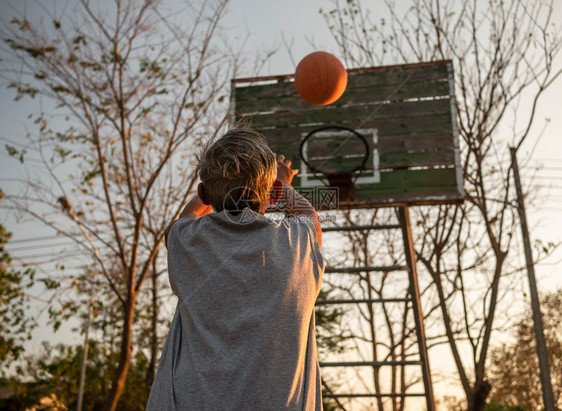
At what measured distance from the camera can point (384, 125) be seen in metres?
5.04

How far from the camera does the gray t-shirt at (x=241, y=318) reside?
3.39 ft

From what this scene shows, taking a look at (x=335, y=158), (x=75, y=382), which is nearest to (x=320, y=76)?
(x=335, y=158)

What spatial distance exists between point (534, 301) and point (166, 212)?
6262 millimetres

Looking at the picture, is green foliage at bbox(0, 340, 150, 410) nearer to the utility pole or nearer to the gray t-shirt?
the utility pole

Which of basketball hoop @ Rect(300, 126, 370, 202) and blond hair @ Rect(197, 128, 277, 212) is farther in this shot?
basketball hoop @ Rect(300, 126, 370, 202)

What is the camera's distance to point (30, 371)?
14.6m

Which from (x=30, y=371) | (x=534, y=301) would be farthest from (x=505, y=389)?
(x=30, y=371)

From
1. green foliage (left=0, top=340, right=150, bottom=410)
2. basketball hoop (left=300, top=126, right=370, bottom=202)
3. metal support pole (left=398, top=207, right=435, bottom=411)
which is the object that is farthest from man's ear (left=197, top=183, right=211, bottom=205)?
green foliage (left=0, top=340, right=150, bottom=410)

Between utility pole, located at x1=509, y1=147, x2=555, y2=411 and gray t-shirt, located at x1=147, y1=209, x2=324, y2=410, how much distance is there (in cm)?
686

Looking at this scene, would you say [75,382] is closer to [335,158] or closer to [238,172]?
[335,158]

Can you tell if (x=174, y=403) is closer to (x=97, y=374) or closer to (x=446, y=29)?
(x=446, y=29)

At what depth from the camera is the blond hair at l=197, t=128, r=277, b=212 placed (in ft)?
3.92

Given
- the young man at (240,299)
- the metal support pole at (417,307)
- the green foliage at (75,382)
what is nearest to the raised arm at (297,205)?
the young man at (240,299)

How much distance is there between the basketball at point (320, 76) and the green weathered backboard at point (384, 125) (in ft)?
2.81
